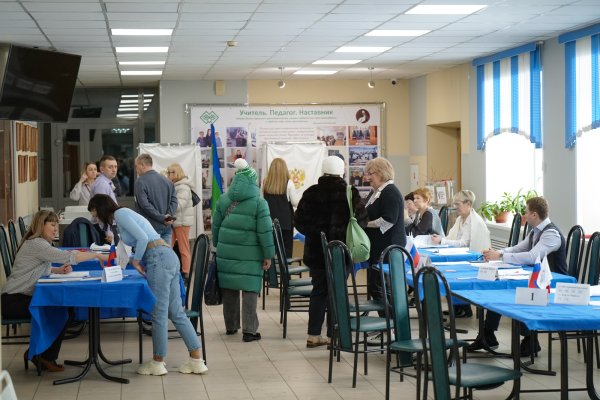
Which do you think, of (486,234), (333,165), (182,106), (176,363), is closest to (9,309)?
(176,363)

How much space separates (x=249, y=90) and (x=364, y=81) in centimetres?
192

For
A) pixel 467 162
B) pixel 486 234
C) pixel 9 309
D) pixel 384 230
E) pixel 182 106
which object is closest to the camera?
pixel 9 309

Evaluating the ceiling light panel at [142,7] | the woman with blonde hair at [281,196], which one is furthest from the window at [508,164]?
the ceiling light panel at [142,7]

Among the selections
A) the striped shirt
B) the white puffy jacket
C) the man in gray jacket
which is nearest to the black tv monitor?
the man in gray jacket

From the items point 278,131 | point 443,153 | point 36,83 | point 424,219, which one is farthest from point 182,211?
point 443,153

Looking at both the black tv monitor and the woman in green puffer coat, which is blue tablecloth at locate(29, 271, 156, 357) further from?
the black tv monitor

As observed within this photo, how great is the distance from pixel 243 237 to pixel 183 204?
4169mm

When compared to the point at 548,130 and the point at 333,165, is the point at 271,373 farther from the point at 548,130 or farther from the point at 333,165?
the point at 548,130

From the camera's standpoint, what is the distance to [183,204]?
39.8 ft

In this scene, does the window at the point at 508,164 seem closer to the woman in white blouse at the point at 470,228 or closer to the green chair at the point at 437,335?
the woman in white blouse at the point at 470,228

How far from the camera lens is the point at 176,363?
24.6 ft

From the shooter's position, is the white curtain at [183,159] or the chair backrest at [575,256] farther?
the white curtain at [183,159]

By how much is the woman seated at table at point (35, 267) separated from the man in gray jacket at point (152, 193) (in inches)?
140

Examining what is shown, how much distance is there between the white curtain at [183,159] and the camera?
1515 centimetres
